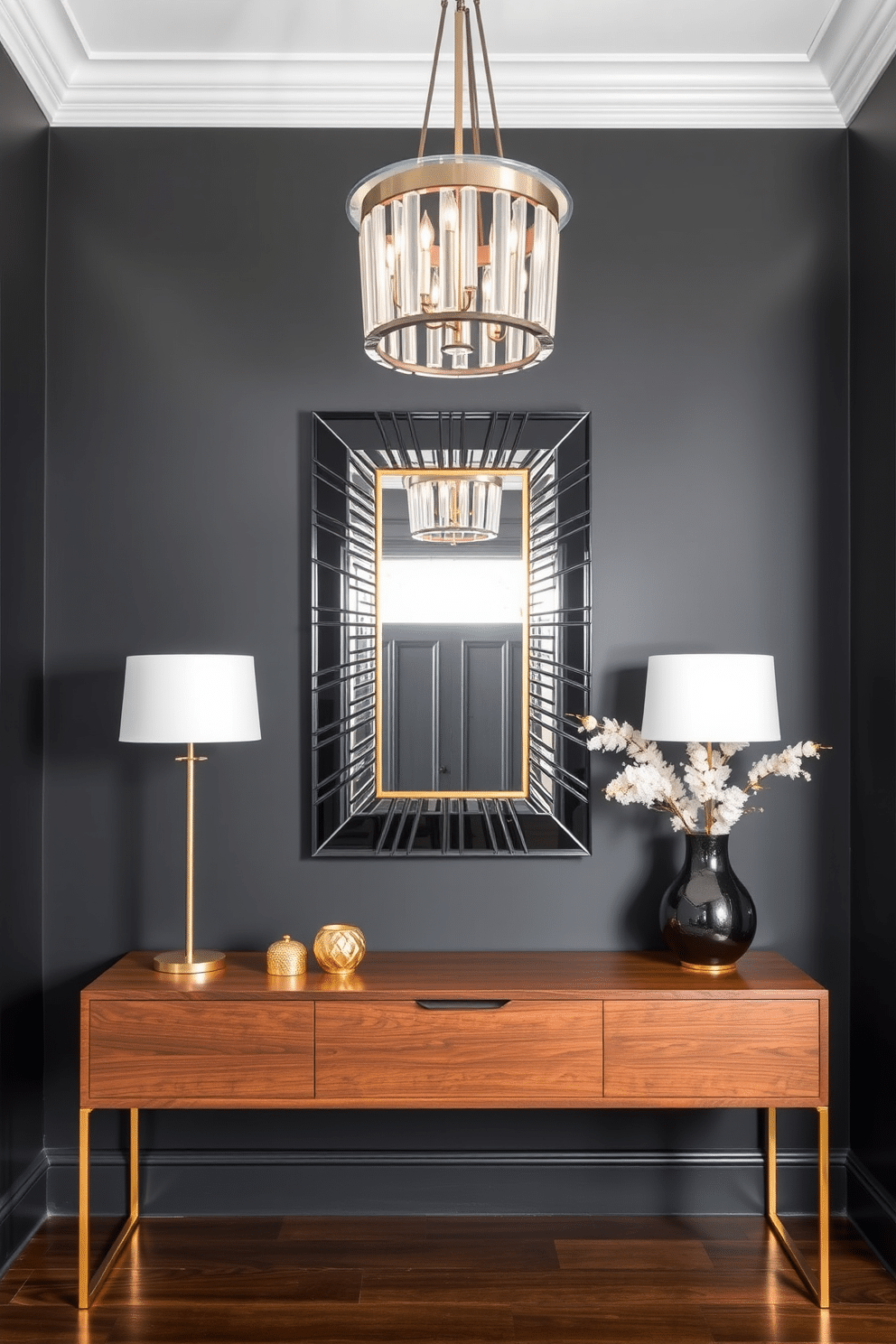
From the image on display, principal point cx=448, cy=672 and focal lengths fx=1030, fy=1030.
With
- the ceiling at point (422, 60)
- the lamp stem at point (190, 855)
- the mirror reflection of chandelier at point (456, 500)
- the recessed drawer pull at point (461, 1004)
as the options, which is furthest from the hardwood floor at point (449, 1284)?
the ceiling at point (422, 60)

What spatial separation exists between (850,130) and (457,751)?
6.60 ft

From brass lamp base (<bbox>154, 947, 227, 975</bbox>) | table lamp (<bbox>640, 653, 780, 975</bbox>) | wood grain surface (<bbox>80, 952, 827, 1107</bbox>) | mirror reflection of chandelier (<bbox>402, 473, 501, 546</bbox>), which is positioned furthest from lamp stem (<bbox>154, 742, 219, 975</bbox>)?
table lamp (<bbox>640, 653, 780, 975</bbox>)

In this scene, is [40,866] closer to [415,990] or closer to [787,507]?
[415,990]

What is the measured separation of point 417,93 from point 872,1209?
3138 mm

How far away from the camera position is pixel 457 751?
280 centimetres

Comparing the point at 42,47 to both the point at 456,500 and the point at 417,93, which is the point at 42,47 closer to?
the point at 417,93

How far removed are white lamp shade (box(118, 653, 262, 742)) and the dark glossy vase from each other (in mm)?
1132

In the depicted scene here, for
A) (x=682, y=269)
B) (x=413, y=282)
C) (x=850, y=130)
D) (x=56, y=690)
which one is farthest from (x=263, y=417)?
(x=850, y=130)

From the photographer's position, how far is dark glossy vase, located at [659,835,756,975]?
2.48m

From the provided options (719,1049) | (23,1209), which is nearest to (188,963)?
(23,1209)

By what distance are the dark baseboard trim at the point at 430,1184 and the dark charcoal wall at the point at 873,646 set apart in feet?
1.02

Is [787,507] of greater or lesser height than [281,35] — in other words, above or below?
below

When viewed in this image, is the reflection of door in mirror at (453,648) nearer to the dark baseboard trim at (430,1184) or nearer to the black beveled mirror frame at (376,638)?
the black beveled mirror frame at (376,638)

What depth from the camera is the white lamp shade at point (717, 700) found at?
7.94 feet
